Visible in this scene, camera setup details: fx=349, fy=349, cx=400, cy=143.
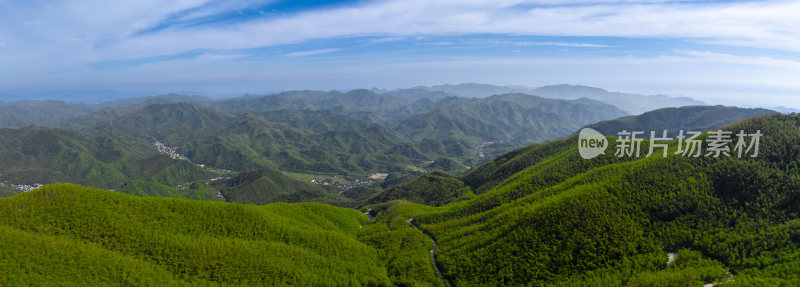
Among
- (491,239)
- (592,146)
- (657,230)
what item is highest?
(592,146)

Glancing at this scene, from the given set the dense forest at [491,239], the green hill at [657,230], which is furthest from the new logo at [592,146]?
the dense forest at [491,239]

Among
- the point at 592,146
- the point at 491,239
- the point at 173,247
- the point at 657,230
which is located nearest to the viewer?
the point at 173,247

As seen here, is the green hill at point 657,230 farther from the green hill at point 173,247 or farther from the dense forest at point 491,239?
the green hill at point 173,247

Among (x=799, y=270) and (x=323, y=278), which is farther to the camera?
(x=323, y=278)

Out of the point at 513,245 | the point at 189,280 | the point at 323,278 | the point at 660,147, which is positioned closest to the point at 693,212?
the point at 513,245

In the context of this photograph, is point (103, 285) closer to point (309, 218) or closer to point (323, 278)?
point (323, 278)

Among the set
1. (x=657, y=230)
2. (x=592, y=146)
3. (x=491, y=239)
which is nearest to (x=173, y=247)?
(x=491, y=239)

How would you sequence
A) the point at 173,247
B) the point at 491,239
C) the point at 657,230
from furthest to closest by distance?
the point at 491,239 < the point at 657,230 < the point at 173,247

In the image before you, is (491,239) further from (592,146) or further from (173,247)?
(592,146)

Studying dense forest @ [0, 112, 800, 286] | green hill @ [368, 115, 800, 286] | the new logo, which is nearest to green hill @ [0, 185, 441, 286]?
dense forest @ [0, 112, 800, 286]

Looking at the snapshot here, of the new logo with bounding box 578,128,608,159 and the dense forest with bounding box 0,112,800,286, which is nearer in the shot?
the dense forest with bounding box 0,112,800,286

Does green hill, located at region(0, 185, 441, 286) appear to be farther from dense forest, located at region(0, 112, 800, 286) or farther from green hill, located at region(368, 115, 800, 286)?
green hill, located at region(368, 115, 800, 286)
